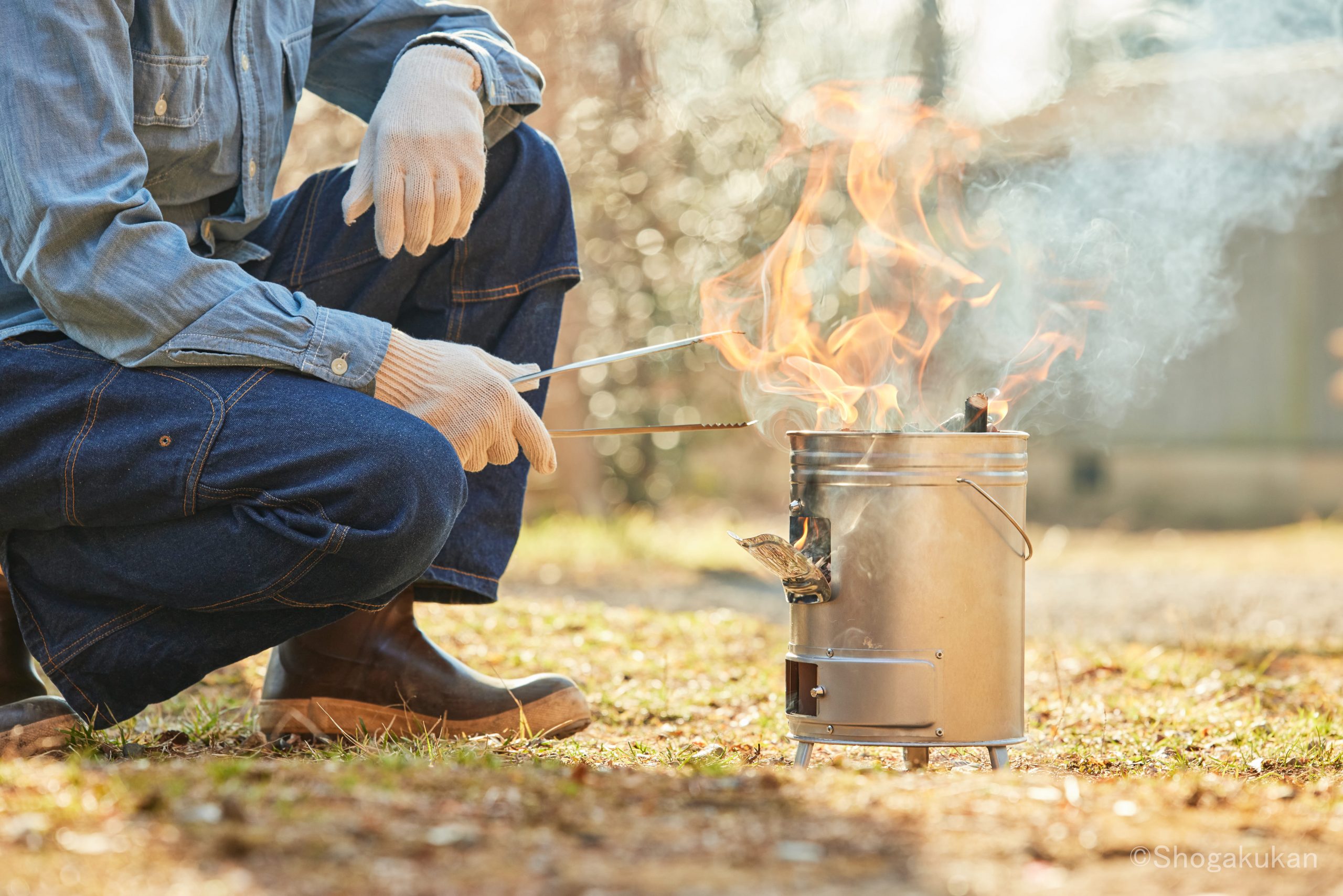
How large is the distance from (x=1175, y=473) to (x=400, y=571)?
925cm

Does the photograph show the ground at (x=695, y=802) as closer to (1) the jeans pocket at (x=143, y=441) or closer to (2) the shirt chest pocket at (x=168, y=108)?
(1) the jeans pocket at (x=143, y=441)

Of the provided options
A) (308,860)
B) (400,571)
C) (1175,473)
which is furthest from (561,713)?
(1175,473)

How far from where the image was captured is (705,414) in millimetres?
8359

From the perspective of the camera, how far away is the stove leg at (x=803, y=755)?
87.7 inches

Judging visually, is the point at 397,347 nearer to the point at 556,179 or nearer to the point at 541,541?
the point at 556,179

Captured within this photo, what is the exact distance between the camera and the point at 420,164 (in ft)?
7.39

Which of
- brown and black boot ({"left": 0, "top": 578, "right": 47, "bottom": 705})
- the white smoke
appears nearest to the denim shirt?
brown and black boot ({"left": 0, "top": 578, "right": 47, "bottom": 705})

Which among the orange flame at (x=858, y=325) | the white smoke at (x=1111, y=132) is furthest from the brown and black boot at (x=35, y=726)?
the white smoke at (x=1111, y=132)

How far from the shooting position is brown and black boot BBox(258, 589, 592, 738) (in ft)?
7.98

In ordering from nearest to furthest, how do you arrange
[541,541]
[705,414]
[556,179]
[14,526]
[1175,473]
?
1. [14,526]
2. [556,179]
3. [541,541]
4. [705,414]
5. [1175,473]

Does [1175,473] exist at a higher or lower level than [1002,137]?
lower

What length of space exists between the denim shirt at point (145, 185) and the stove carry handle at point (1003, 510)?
1001 millimetres

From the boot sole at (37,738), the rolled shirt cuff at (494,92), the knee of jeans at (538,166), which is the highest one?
the rolled shirt cuff at (494,92)

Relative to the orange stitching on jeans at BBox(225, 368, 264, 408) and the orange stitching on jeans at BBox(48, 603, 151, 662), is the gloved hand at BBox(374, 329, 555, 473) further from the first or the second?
the orange stitching on jeans at BBox(48, 603, 151, 662)
